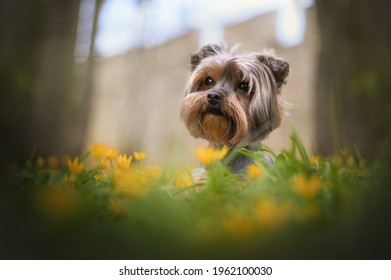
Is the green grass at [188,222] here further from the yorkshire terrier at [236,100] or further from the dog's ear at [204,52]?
the dog's ear at [204,52]

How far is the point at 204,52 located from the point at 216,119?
786 mm

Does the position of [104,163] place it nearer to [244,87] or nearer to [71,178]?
[71,178]

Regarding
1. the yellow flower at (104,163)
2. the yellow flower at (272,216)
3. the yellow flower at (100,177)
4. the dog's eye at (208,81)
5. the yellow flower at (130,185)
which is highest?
the dog's eye at (208,81)

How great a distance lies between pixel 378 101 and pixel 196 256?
9.29 feet

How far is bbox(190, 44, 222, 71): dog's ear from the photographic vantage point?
13.5ft

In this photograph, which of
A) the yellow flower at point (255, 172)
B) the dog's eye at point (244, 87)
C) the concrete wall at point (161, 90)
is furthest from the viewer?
the concrete wall at point (161, 90)

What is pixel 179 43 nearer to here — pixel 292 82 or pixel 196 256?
A: pixel 292 82

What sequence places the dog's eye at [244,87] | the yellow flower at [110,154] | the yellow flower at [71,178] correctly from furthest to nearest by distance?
1. the dog's eye at [244,87]
2. the yellow flower at [110,154]
3. the yellow flower at [71,178]

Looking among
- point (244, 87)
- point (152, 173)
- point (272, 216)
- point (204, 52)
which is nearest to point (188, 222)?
point (272, 216)

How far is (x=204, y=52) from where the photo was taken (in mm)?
4152

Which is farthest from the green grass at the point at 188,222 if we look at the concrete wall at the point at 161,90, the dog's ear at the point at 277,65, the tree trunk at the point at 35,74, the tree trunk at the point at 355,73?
the concrete wall at the point at 161,90

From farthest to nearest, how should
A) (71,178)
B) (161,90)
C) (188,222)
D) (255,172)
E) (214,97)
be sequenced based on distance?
(161,90)
(214,97)
(71,178)
(255,172)
(188,222)

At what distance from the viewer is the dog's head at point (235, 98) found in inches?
146

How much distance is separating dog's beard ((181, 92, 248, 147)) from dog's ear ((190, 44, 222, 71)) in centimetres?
52
